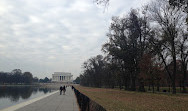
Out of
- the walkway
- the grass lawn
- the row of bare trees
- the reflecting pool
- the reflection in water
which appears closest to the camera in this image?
the grass lawn

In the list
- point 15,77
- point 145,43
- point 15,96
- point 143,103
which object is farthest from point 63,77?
point 143,103

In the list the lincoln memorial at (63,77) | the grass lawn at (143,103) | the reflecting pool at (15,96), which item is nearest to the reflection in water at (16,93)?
the reflecting pool at (15,96)

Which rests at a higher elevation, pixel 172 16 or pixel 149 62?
pixel 172 16

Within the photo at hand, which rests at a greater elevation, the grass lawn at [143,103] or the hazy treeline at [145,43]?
the hazy treeline at [145,43]

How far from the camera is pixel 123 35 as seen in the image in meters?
35.3

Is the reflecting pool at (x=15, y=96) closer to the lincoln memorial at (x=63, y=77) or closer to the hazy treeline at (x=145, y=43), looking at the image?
the hazy treeline at (x=145, y=43)

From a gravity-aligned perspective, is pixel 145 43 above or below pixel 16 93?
above

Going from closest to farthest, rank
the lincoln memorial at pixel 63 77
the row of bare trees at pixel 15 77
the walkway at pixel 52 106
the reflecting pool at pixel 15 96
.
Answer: the walkway at pixel 52 106 < the reflecting pool at pixel 15 96 < the row of bare trees at pixel 15 77 < the lincoln memorial at pixel 63 77

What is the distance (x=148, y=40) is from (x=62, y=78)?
16852 cm

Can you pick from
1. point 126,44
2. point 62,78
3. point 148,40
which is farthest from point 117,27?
point 62,78

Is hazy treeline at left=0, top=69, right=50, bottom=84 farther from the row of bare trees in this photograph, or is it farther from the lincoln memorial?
the lincoln memorial

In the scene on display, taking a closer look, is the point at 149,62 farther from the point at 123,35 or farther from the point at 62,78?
the point at 62,78

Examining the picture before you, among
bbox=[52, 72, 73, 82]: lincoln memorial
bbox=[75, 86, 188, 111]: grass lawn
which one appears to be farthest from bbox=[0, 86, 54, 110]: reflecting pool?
bbox=[52, 72, 73, 82]: lincoln memorial

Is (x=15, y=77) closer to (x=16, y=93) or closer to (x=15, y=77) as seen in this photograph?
(x=15, y=77)
